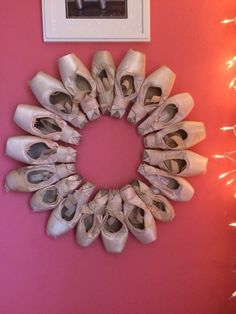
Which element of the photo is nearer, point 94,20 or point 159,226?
point 94,20

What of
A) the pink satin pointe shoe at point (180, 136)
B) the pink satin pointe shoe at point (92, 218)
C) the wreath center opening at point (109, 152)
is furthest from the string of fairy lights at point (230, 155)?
the pink satin pointe shoe at point (92, 218)

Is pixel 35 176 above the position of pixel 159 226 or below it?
above

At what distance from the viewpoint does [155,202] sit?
1239 millimetres

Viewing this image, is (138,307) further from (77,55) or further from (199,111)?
(77,55)

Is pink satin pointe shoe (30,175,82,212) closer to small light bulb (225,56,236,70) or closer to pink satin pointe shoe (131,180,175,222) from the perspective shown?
pink satin pointe shoe (131,180,175,222)

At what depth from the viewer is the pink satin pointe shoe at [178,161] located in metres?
1.20

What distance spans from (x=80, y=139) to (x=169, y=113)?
0.27 metres

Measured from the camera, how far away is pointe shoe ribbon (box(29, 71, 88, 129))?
3.76ft

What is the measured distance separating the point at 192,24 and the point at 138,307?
0.89 m

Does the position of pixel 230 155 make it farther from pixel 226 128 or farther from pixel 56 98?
pixel 56 98

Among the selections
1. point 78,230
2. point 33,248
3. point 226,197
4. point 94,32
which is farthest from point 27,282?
point 94,32

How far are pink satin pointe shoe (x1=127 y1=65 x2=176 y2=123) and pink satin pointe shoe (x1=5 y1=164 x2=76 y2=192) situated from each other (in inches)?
9.8

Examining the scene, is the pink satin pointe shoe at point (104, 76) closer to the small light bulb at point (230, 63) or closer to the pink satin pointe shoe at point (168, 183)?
the pink satin pointe shoe at point (168, 183)

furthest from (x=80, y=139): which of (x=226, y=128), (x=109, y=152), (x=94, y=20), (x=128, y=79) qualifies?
(x=226, y=128)
